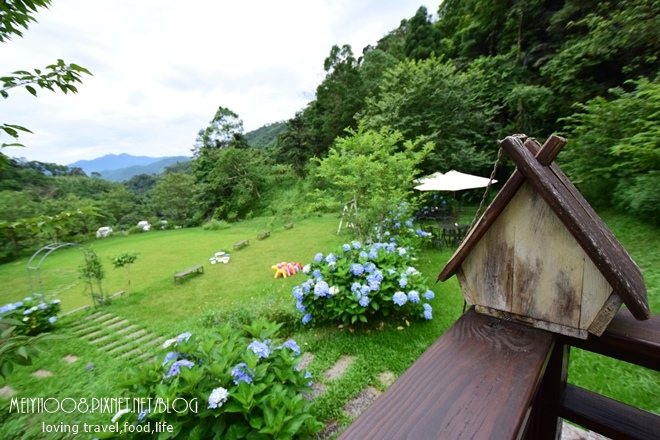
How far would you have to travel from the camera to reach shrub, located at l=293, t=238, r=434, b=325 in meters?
3.12

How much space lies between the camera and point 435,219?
379 inches

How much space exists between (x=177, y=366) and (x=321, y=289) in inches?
67.9

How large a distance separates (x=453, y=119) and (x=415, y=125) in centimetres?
187

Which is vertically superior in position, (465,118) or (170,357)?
(465,118)

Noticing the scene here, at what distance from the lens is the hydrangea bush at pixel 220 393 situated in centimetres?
154

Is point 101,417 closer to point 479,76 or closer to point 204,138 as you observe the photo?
point 479,76

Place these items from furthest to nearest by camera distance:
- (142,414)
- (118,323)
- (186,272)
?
(186,272)
(118,323)
(142,414)

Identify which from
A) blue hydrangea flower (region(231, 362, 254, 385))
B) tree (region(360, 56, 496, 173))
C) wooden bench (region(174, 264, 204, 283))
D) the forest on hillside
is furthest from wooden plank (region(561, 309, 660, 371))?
tree (region(360, 56, 496, 173))

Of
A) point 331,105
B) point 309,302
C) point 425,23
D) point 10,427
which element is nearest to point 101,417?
point 10,427

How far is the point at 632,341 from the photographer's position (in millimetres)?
654

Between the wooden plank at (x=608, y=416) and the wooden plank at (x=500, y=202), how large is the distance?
0.61 m

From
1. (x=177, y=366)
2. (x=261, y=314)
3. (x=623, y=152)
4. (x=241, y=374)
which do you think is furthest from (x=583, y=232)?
(x=623, y=152)

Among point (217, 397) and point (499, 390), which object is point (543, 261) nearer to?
point (499, 390)

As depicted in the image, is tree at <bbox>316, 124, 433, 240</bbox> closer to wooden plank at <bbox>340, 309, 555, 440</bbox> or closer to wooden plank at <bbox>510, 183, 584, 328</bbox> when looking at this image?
wooden plank at <bbox>510, 183, 584, 328</bbox>
